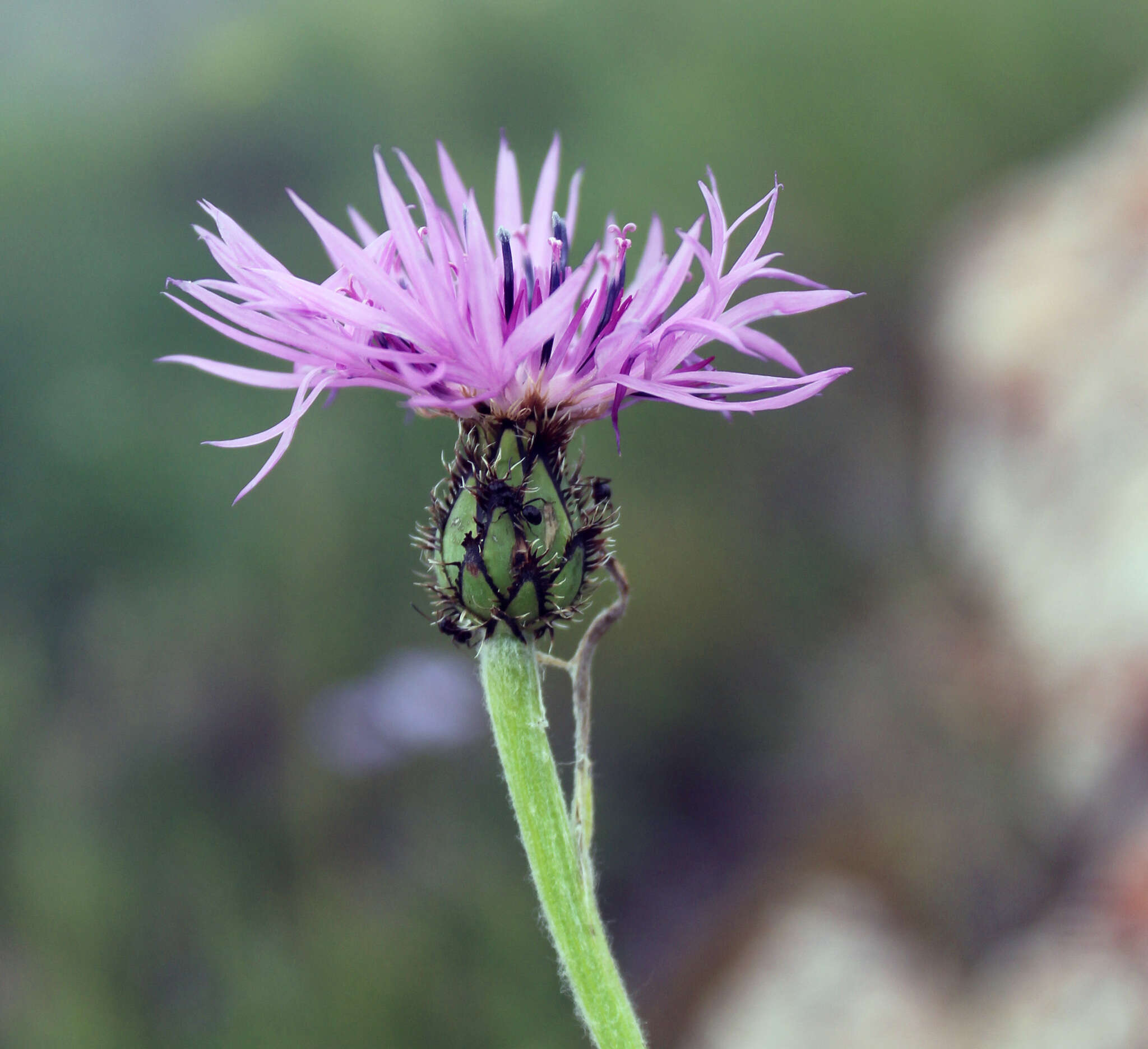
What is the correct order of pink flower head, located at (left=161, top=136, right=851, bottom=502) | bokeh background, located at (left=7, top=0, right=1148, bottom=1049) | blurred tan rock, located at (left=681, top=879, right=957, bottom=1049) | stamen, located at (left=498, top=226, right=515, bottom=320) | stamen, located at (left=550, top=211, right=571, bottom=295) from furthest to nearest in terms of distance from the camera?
bokeh background, located at (left=7, top=0, right=1148, bottom=1049), blurred tan rock, located at (left=681, top=879, right=957, bottom=1049), stamen, located at (left=550, top=211, right=571, bottom=295), stamen, located at (left=498, top=226, right=515, bottom=320), pink flower head, located at (left=161, top=136, right=851, bottom=502)

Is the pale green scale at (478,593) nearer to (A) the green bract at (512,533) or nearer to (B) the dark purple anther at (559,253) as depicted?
(A) the green bract at (512,533)

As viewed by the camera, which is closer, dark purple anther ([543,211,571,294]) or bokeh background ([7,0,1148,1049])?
dark purple anther ([543,211,571,294])

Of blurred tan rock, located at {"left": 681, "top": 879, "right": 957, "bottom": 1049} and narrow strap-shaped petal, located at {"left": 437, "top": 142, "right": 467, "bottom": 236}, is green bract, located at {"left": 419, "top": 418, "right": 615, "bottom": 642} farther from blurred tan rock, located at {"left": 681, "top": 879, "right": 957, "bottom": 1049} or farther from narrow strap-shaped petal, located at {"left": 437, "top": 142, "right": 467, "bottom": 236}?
blurred tan rock, located at {"left": 681, "top": 879, "right": 957, "bottom": 1049}

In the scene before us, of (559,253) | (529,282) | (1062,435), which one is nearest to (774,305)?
(529,282)

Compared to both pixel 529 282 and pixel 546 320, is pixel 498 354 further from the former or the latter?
pixel 529 282

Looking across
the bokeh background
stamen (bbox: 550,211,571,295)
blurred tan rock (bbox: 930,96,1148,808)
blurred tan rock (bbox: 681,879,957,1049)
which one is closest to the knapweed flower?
stamen (bbox: 550,211,571,295)
